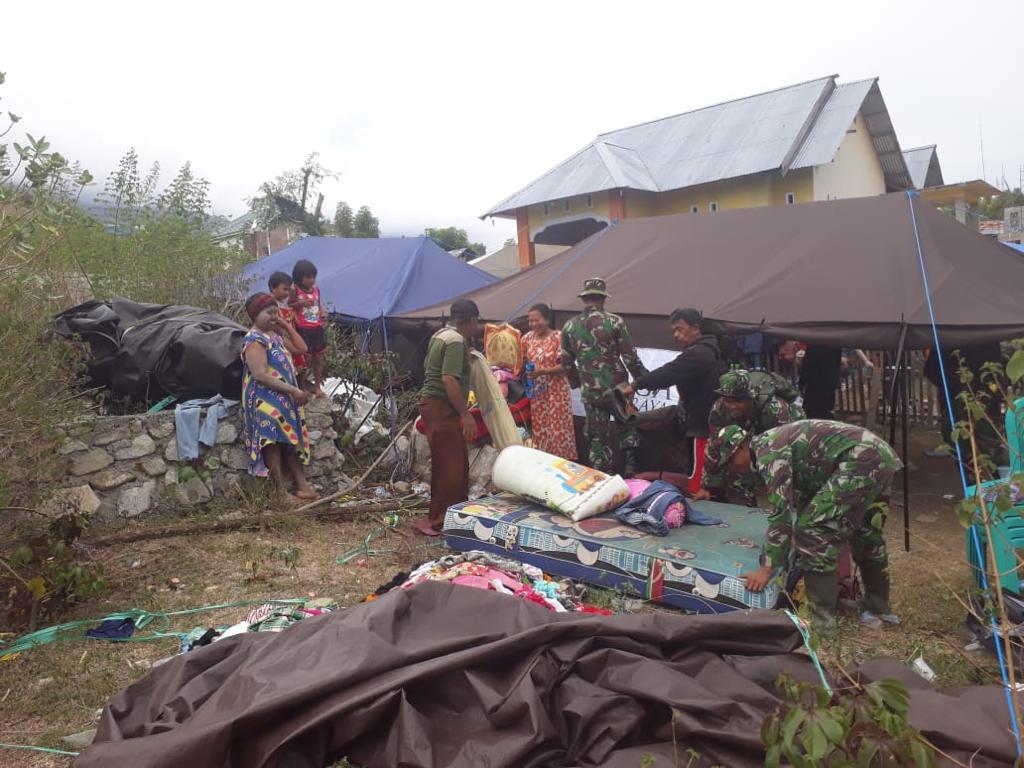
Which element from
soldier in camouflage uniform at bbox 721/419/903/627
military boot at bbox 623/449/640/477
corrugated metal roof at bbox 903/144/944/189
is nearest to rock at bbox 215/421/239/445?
military boot at bbox 623/449/640/477

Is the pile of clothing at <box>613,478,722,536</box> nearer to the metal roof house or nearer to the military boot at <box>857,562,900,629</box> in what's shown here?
the military boot at <box>857,562,900,629</box>

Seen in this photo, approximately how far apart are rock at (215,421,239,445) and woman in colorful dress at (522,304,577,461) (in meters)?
2.56

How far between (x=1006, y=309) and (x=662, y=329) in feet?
8.71

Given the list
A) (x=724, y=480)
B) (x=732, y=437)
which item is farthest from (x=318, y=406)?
(x=732, y=437)

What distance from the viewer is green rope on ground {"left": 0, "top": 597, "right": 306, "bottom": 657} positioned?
381cm

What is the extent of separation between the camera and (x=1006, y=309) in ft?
18.6

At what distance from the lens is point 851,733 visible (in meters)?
1.56

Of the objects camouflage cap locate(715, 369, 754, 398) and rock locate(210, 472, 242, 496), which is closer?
camouflage cap locate(715, 369, 754, 398)

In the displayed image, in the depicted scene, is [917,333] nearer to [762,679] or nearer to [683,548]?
[683,548]

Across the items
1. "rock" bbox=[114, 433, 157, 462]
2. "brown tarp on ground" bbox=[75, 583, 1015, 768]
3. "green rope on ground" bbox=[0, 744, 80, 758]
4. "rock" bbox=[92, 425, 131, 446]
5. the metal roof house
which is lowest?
"green rope on ground" bbox=[0, 744, 80, 758]

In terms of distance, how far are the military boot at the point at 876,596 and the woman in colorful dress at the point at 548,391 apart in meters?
3.06

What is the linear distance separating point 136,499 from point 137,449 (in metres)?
0.39

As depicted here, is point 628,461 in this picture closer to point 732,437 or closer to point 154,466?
point 732,437

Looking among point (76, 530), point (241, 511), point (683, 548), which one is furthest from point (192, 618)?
point (683, 548)
